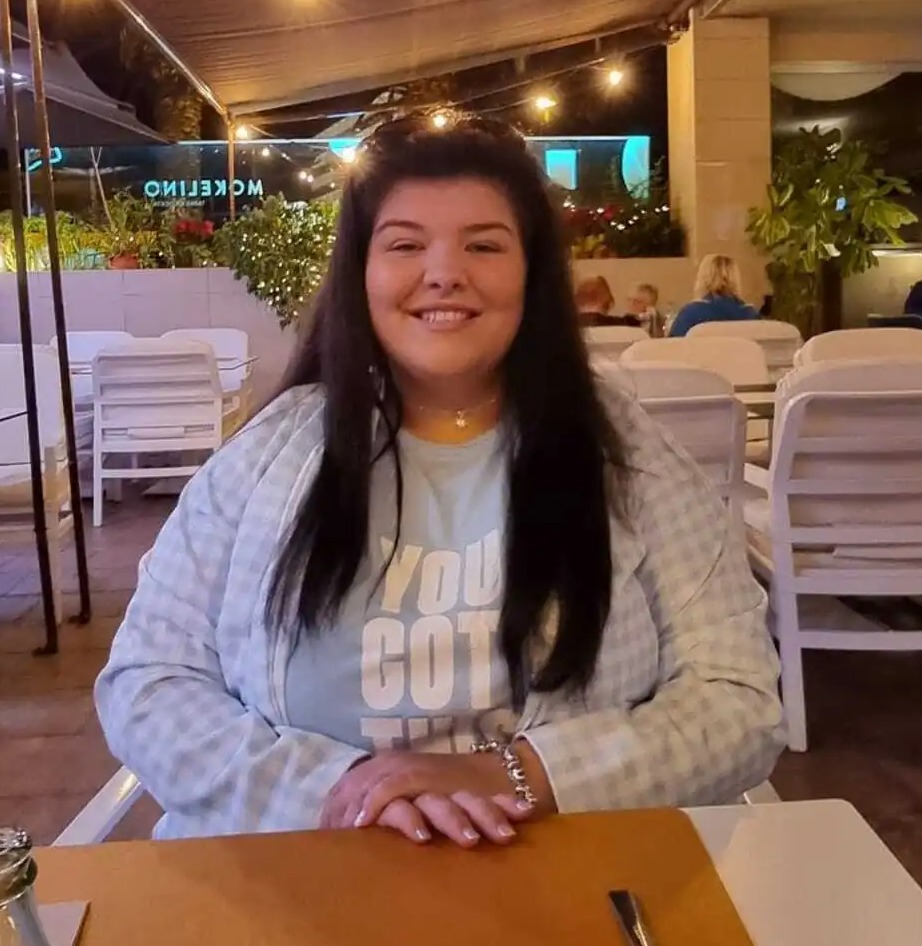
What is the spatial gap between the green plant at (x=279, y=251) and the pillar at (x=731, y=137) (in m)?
2.81

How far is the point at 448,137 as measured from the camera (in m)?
1.28

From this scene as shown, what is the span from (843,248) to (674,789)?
8231 millimetres

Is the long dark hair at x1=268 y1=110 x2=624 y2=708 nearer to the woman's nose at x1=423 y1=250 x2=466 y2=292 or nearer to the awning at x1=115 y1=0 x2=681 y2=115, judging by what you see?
the woman's nose at x1=423 y1=250 x2=466 y2=292

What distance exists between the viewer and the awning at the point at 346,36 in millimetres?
6598

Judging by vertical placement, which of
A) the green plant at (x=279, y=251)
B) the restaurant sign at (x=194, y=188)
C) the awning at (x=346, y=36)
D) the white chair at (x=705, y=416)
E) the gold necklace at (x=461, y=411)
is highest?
the awning at (x=346, y=36)

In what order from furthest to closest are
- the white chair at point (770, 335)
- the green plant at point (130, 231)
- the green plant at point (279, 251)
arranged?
the green plant at point (130, 231) → the green plant at point (279, 251) → the white chair at point (770, 335)

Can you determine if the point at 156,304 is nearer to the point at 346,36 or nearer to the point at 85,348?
the point at 85,348

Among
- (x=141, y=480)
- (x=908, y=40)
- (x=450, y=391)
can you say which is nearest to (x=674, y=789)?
(x=450, y=391)

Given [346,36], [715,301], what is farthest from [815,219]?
[346,36]

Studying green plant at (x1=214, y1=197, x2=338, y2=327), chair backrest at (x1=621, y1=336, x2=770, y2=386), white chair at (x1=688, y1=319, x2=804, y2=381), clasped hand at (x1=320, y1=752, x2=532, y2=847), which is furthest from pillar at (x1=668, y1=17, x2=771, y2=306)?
clasped hand at (x1=320, y1=752, x2=532, y2=847)

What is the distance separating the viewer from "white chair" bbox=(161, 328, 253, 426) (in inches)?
255

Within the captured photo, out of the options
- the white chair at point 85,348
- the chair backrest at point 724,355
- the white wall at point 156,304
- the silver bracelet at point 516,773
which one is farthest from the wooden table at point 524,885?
the white wall at point 156,304

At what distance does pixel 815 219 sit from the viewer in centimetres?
835

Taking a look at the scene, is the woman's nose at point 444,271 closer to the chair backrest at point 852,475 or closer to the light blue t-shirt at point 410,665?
the light blue t-shirt at point 410,665
